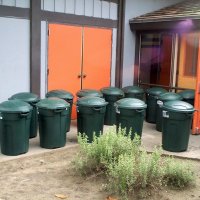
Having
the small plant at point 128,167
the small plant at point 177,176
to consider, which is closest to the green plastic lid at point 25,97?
the small plant at point 128,167

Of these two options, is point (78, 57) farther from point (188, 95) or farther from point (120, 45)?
point (188, 95)

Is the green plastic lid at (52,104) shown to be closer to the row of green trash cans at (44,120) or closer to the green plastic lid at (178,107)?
the row of green trash cans at (44,120)

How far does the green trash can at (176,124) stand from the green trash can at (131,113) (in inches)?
19.4

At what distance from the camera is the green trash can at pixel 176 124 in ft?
23.4

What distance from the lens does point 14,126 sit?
6.60 metres

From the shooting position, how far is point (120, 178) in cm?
492

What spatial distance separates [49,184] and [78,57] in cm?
496

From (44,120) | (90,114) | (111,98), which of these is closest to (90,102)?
(90,114)

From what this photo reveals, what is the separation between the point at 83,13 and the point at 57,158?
4511 millimetres

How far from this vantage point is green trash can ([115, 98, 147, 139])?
288 inches

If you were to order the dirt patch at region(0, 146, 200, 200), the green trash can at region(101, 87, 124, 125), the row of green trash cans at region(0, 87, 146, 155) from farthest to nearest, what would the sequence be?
the green trash can at region(101, 87, 124, 125)
the row of green trash cans at region(0, 87, 146, 155)
the dirt patch at region(0, 146, 200, 200)

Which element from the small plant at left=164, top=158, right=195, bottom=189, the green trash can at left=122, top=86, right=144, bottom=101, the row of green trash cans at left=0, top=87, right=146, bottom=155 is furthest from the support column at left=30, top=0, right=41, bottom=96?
the small plant at left=164, top=158, right=195, bottom=189

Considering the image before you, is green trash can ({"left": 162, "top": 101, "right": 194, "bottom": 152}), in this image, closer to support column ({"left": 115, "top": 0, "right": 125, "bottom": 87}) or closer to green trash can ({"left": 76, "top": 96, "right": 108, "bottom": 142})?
green trash can ({"left": 76, "top": 96, "right": 108, "bottom": 142})

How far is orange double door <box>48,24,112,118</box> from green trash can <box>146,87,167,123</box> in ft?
4.69
